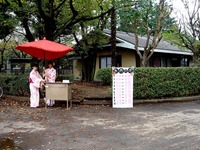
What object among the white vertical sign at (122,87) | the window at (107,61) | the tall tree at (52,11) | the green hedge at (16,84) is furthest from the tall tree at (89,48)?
the white vertical sign at (122,87)

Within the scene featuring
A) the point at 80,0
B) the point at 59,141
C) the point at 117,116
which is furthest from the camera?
the point at 80,0

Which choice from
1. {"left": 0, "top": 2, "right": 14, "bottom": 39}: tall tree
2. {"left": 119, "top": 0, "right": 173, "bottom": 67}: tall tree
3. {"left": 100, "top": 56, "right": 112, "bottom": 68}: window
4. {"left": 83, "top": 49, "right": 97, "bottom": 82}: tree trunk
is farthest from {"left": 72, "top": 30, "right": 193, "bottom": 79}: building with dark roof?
{"left": 0, "top": 2, "right": 14, "bottom": 39}: tall tree

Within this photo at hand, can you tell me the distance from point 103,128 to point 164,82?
5.11 meters

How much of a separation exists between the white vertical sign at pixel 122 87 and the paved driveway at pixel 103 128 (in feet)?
Answer: 1.60

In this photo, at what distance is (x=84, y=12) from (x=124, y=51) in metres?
6.09

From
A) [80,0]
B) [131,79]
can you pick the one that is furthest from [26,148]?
[80,0]

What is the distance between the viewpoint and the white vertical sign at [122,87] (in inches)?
376

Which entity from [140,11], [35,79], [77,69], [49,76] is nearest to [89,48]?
[77,69]

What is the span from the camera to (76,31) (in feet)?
63.1

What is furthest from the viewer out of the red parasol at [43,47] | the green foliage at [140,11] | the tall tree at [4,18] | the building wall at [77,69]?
the building wall at [77,69]

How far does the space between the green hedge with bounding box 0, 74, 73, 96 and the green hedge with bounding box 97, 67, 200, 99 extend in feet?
11.9

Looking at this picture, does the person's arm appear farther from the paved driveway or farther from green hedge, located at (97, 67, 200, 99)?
green hedge, located at (97, 67, 200, 99)

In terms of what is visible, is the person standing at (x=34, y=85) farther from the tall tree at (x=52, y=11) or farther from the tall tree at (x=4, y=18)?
the tall tree at (x=4, y=18)

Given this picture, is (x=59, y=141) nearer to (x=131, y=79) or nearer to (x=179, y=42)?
(x=131, y=79)
